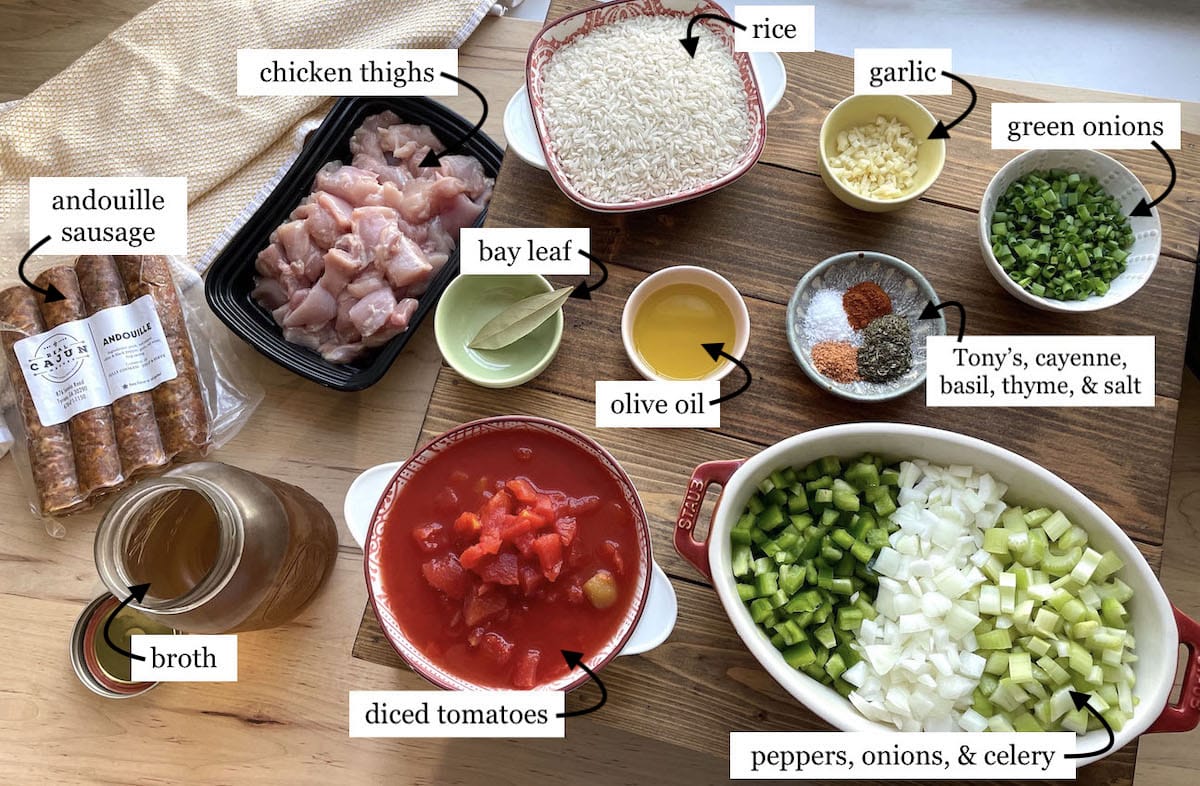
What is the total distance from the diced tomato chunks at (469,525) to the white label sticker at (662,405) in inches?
13.1

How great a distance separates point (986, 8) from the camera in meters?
2.28

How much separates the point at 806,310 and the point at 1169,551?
3.33ft

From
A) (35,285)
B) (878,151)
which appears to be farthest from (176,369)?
(878,151)

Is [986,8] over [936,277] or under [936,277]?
over

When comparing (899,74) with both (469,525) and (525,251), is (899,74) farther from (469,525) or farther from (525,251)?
(469,525)

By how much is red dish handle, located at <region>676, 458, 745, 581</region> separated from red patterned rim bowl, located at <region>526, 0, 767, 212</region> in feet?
1.75

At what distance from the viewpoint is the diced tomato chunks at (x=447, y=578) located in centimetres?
143

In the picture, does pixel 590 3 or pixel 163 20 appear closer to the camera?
pixel 590 3

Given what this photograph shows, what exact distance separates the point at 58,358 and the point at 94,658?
0.65 meters

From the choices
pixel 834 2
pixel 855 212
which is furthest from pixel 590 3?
pixel 834 2

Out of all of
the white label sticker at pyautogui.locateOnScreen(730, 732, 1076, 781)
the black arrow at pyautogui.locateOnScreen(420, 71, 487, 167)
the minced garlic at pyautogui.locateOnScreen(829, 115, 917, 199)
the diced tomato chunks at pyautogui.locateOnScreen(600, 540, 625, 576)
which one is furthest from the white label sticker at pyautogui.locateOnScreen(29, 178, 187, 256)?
the white label sticker at pyautogui.locateOnScreen(730, 732, 1076, 781)

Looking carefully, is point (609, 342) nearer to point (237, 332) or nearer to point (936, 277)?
point (936, 277)

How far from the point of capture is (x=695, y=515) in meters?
1.41

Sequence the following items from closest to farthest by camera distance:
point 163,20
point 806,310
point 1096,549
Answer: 1. point 1096,549
2. point 806,310
3. point 163,20
